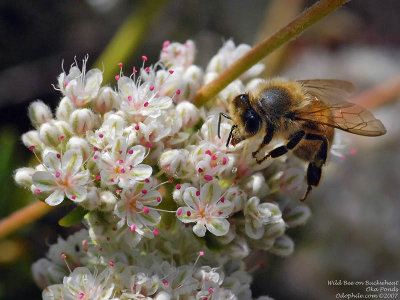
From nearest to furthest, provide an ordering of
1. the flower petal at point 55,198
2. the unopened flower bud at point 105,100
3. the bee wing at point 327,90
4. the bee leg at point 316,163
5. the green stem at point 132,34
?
1. the flower petal at point 55,198
2. the unopened flower bud at point 105,100
3. the bee leg at point 316,163
4. the bee wing at point 327,90
5. the green stem at point 132,34

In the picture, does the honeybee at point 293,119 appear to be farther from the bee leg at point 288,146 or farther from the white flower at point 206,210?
the white flower at point 206,210

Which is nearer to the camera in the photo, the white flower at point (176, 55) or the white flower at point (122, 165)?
the white flower at point (122, 165)

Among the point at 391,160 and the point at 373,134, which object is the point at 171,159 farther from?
the point at 391,160

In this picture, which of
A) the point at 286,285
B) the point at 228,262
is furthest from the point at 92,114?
the point at 286,285

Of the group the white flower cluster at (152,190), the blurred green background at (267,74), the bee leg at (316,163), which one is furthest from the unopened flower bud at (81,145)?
the blurred green background at (267,74)

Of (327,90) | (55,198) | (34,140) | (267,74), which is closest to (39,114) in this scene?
(34,140)

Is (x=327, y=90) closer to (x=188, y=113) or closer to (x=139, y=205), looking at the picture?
(x=188, y=113)
